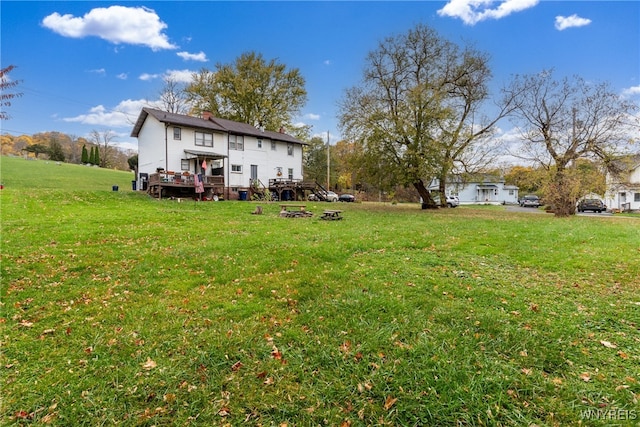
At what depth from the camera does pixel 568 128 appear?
2011 cm

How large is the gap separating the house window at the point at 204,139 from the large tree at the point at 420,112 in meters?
12.3

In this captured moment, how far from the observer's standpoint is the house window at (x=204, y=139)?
25750mm

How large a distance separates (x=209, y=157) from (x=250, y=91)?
16.1 meters

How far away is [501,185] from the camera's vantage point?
52.2m

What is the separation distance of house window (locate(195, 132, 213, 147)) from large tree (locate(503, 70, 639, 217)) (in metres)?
24.2

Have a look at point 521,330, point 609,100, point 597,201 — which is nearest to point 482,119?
point 609,100

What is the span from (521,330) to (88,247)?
8670 mm

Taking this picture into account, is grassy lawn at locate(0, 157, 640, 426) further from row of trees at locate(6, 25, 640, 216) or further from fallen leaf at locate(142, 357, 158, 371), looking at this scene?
row of trees at locate(6, 25, 640, 216)

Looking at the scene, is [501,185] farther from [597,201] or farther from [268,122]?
[268,122]

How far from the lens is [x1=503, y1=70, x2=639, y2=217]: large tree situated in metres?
18.6

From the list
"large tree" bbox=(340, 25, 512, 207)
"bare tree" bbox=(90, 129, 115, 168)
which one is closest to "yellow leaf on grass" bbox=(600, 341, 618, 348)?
"large tree" bbox=(340, 25, 512, 207)

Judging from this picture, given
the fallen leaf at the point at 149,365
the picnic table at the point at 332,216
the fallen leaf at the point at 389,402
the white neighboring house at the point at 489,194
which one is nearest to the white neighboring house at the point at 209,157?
the picnic table at the point at 332,216

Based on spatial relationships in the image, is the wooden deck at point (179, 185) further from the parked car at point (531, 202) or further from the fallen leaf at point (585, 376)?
the parked car at point (531, 202)

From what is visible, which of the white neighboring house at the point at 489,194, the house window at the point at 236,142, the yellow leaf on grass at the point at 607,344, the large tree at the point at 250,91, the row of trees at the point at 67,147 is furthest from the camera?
the row of trees at the point at 67,147
